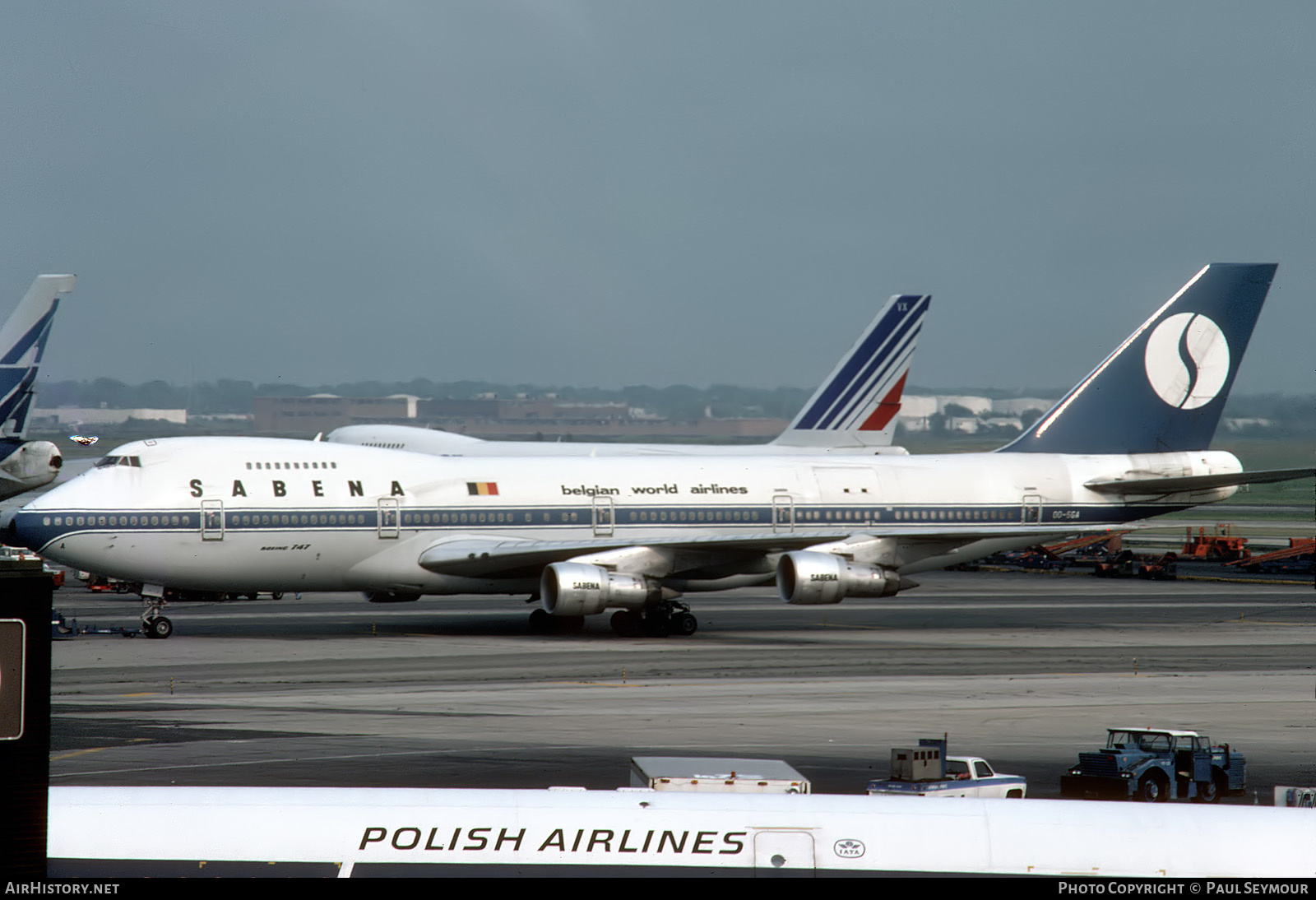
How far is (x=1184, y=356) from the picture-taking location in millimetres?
48188

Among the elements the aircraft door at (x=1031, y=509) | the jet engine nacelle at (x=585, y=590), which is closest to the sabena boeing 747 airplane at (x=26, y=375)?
the jet engine nacelle at (x=585, y=590)

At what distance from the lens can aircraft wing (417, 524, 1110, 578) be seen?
129ft

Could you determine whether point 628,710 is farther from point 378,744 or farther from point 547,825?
point 547,825

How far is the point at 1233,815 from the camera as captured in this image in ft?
36.2

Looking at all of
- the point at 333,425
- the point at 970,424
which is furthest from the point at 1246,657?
the point at 333,425

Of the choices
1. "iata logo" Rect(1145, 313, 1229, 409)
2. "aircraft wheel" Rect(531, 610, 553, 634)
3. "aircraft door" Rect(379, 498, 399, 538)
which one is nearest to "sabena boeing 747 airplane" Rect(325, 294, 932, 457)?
"iata logo" Rect(1145, 313, 1229, 409)

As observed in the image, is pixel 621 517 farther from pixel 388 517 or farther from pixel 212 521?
pixel 212 521

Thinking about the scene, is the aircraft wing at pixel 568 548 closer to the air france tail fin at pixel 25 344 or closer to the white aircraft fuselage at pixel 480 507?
the white aircraft fuselage at pixel 480 507

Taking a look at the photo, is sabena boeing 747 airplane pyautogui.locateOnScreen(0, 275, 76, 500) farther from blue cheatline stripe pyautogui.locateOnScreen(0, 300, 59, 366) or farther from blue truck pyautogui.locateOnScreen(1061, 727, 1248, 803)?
blue truck pyautogui.locateOnScreen(1061, 727, 1248, 803)

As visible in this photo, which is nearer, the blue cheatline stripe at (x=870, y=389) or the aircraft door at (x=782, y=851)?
the aircraft door at (x=782, y=851)

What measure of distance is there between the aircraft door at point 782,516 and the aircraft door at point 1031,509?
7.26 meters

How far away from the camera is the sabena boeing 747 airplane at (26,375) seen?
60.1 meters

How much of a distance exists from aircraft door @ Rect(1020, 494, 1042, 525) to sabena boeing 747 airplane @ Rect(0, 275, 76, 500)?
123 feet

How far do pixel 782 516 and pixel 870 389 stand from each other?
25637 mm
